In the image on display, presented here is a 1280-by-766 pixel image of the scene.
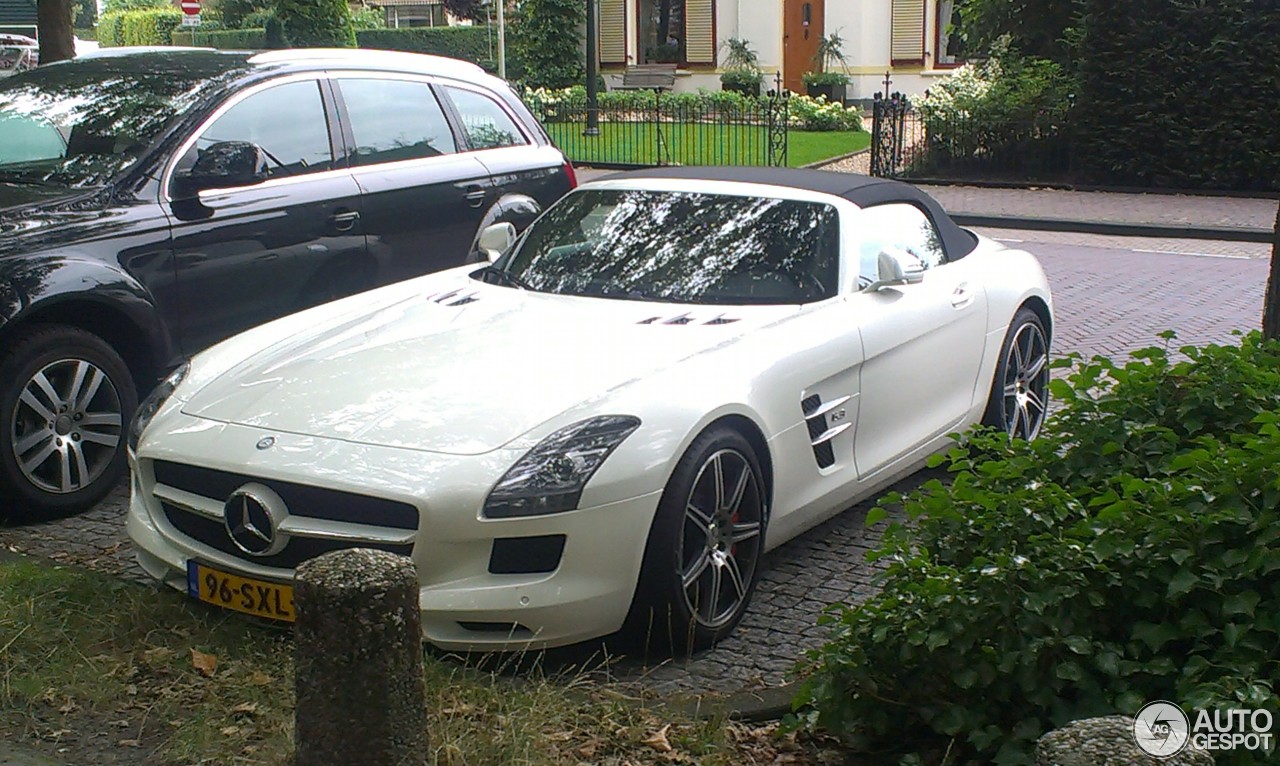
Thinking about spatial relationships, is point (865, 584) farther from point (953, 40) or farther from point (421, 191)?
point (953, 40)

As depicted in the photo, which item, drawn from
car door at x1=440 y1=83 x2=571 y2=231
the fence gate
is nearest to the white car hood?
car door at x1=440 y1=83 x2=571 y2=231

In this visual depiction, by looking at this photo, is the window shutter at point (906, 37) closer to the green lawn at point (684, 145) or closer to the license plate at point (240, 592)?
the green lawn at point (684, 145)

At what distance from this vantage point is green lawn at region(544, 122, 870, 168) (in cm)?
2145

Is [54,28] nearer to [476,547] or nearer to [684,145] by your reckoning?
[476,547]

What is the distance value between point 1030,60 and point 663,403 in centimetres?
1924

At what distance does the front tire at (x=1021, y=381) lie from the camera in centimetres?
645

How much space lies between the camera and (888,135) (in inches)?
821

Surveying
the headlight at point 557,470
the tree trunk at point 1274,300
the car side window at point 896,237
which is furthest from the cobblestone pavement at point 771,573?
the tree trunk at point 1274,300

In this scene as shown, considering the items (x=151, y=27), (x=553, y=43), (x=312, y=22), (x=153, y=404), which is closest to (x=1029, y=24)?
(x=553, y=43)

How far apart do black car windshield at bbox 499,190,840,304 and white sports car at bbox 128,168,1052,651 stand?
1 cm

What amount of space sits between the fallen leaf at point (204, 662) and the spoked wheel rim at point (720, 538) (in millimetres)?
1428

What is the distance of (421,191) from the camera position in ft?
24.6

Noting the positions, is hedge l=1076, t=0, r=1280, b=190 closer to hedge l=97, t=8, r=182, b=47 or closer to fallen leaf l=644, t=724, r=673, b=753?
fallen leaf l=644, t=724, r=673, b=753

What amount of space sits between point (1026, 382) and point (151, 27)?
4957 cm
